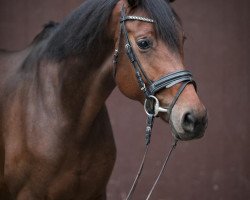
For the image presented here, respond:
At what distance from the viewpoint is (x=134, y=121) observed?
4.77 metres

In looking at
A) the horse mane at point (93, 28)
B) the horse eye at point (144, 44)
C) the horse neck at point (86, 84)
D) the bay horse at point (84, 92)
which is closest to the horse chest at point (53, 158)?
the bay horse at point (84, 92)

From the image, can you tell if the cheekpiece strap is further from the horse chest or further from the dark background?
the dark background

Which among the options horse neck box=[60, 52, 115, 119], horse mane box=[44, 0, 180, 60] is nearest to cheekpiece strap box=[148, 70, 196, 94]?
horse mane box=[44, 0, 180, 60]

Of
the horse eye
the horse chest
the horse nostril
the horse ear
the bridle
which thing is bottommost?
the horse chest

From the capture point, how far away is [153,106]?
2.61 meters

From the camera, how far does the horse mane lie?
2.57m

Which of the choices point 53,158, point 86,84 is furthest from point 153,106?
point 53,158

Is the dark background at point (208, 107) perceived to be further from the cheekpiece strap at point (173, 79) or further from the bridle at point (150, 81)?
the cheekpiece strap at point (173, 79)

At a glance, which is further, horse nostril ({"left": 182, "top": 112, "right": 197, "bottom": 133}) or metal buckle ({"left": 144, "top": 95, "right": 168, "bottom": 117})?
metal buckle ({"left": 144, "top": 95, "right": 168, "bottom": 117})

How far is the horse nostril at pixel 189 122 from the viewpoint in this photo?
239 cm

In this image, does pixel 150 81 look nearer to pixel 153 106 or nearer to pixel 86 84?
pixel 153 106

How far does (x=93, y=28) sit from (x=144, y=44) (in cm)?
38

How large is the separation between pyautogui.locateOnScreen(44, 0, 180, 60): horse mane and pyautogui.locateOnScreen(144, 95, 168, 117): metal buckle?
0.27 m

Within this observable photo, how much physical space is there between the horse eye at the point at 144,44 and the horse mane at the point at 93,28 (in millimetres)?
71
